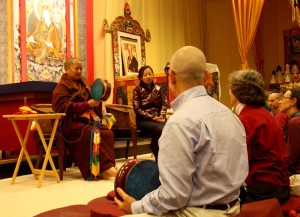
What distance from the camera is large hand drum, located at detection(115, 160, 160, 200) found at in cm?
208

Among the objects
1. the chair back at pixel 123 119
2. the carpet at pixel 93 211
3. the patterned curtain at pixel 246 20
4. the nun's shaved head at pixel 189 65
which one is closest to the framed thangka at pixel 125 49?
the chair back at pixel 123 119

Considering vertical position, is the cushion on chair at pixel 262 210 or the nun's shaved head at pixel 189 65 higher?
the nun's shaved head at pixel 189 65

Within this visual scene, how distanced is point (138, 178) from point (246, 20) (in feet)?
22.4

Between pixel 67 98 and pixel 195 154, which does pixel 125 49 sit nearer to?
pixel 67 98

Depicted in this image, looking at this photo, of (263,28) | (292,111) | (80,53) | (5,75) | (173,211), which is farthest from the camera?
(263,28)

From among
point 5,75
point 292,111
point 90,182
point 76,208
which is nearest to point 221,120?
point 76,208

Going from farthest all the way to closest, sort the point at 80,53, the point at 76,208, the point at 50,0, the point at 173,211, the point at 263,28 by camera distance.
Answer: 1. the point at 263,28
2. the point at 80,53
3. the point at 50,0
4. the point at 76,208
5. the point at 173,211

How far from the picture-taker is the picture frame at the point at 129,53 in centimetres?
934

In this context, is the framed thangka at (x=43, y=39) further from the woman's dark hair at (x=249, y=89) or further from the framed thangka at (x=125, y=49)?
the woman's dark hair at (x=249, y=89)

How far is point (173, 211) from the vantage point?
1.66 m

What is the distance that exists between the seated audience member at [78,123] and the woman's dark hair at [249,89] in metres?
2.31

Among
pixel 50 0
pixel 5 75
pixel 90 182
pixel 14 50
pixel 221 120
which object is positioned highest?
pixel 50 0

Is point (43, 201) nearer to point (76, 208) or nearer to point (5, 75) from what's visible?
point (76, 208)

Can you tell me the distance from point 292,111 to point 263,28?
9.22m
